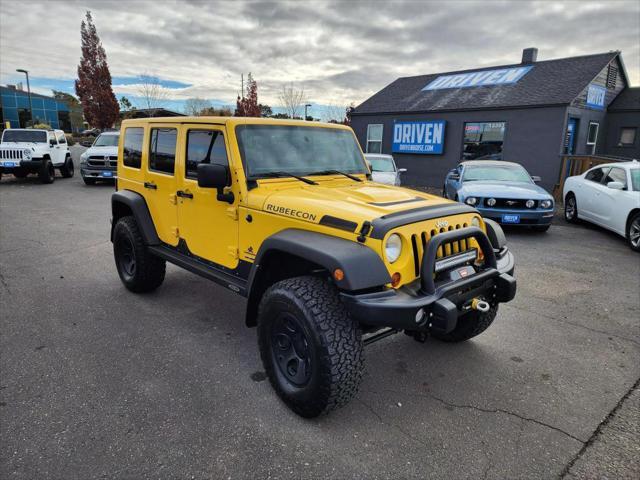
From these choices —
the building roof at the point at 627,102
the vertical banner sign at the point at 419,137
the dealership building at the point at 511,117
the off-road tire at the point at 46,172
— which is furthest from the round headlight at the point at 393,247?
the building roof at the point at 627,102

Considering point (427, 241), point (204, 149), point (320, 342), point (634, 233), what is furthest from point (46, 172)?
point (634, 233)

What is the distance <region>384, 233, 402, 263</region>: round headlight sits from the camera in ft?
8.52

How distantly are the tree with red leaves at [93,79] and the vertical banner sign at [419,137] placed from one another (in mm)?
21783

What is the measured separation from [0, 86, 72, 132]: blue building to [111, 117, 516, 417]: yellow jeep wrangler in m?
51.0

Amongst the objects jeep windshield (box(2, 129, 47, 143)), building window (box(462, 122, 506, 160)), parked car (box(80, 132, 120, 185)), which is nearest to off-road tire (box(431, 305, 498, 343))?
building window (box(462, 122, 506, 160))

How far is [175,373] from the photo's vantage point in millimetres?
3311

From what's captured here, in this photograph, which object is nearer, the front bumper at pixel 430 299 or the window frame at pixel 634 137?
the front bumper at pixel 430 299

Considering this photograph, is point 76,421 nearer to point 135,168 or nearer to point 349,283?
point 349,283

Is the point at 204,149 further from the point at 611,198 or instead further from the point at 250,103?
the point at 250,103

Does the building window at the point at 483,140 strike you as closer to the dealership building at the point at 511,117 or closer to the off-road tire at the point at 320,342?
the dealership building at the point at 511,117

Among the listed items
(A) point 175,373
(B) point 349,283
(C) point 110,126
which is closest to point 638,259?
(B) point 349,283

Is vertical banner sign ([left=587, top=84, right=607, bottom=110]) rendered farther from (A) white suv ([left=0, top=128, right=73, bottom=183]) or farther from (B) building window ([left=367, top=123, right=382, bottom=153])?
(A) white suv ([left=0, top=128, right=73, bottom=183])

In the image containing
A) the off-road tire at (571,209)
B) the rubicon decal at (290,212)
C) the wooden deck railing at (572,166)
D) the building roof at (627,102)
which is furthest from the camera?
the building roof at (627,102)

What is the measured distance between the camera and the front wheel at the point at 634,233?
723 centimetres
